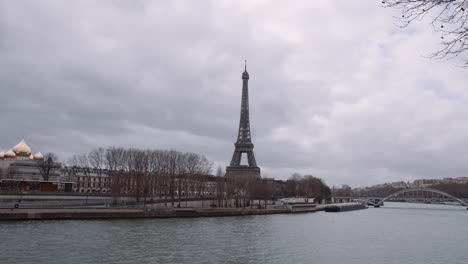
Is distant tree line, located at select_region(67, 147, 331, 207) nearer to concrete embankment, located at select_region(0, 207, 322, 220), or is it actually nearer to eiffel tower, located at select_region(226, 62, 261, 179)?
concrete embankment, located at select_region(0, 207, 322, 220)

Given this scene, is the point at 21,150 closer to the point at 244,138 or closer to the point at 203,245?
the point at 244,138

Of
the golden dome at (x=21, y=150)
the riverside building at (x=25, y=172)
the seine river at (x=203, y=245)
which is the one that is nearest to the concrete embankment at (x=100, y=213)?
the seine river at (x=203, y=245)

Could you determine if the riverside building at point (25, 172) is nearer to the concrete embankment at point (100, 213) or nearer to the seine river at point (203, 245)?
the concrete embankment at point (100, 213)

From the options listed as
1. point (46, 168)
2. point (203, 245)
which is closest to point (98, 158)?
point (46, 168)

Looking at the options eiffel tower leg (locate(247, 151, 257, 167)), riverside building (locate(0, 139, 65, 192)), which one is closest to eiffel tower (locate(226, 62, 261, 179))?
eiffel tower leg (locate(247, 151, 257, 167))

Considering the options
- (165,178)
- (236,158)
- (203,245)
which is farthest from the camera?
(236,158)

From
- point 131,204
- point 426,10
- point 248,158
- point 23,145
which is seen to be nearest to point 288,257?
point 426,10

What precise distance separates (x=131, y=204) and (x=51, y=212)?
1377cm

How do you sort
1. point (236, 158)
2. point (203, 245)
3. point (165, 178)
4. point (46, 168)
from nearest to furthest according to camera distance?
point (203, 245) → point (165, 178) → point (46, 168) → point (236, 158)

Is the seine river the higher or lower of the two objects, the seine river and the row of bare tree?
the lower

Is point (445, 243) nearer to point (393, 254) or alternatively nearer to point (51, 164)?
point (393, 254)

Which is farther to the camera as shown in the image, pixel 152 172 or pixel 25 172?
pixel 25 172

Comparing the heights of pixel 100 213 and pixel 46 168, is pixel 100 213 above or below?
below

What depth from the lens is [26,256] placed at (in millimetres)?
16469
